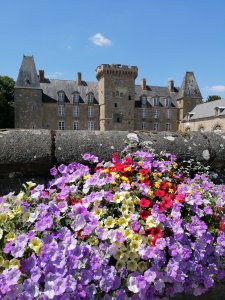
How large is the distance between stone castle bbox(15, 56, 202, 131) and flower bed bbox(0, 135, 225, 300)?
4355 cm

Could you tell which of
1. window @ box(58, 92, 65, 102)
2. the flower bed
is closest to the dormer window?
window @ box(58, 92, 65, 102)

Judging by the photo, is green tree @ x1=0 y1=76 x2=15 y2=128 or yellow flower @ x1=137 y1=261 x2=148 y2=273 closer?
yellow flower @ x1=137 y1=261 x2=148 y2=273

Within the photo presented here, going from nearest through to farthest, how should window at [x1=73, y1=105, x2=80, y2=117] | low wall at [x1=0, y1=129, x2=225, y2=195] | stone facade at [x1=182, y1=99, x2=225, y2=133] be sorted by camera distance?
low wall at [x1=0, y1=129, x2=225, y2=195] → stone facade at [x1=182, y1=99, x2=225, y2=133] → window at [x1=73, y1=105, x2=80, y2=117]

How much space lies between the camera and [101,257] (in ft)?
5.69

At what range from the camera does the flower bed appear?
1.61 metres

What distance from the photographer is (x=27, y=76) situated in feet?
150

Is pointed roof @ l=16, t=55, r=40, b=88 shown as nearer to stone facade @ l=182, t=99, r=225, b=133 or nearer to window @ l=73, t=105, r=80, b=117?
window @ l=73, t=105, r=80, b=117

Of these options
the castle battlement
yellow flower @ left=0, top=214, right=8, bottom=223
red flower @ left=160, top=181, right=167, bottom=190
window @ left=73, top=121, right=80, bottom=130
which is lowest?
yellow flower @ left=0, top=214, right=8, bottom=223

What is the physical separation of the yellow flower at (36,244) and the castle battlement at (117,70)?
159ft

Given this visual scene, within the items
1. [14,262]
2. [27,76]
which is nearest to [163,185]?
[14,262]

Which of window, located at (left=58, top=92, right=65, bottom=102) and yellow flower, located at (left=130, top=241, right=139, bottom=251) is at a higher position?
window, located at (left=58, top=92, right=65, bottom=102)

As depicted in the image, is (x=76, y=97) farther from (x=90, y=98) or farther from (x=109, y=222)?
(x=109, y=222)

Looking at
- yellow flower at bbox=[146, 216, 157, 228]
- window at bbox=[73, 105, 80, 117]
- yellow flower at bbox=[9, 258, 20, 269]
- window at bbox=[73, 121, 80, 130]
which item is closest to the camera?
yellow flower at bbox=[9, 258, 20, 269]

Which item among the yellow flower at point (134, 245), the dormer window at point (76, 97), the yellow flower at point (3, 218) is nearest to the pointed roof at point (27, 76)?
the dormer window at point (76, 97)
